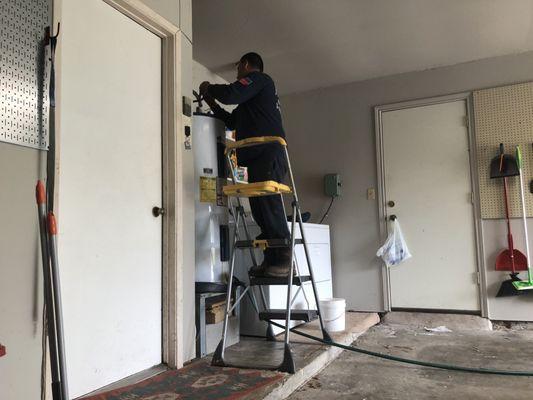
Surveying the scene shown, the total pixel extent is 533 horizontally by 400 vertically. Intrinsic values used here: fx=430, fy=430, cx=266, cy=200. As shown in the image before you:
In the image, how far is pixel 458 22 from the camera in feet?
11.6

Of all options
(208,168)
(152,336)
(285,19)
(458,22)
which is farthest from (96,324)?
(458,22)

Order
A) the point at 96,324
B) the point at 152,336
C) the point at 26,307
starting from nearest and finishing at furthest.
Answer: the point at 26,307, the point at 96,324, the point at 152,336

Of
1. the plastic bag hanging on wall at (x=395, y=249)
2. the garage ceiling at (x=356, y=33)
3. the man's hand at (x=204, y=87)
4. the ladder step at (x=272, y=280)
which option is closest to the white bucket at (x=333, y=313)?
the ladder step at (x=272, y=280)

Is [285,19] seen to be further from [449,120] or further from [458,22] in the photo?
[449,120]

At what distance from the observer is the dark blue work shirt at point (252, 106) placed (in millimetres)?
2574

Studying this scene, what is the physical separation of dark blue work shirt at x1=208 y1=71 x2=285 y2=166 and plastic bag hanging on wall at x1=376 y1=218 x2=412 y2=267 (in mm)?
2148

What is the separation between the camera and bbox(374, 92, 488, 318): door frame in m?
4.05

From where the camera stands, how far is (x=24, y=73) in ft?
5.38

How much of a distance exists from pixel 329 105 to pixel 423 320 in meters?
2.47

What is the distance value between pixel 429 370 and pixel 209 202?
1720mm

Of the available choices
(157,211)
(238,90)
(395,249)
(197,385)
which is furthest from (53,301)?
(395,249)

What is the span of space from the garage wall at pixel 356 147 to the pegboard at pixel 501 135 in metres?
0.13

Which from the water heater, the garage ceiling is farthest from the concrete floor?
the garage ceiling

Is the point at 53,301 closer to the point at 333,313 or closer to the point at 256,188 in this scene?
the point at 256,188
